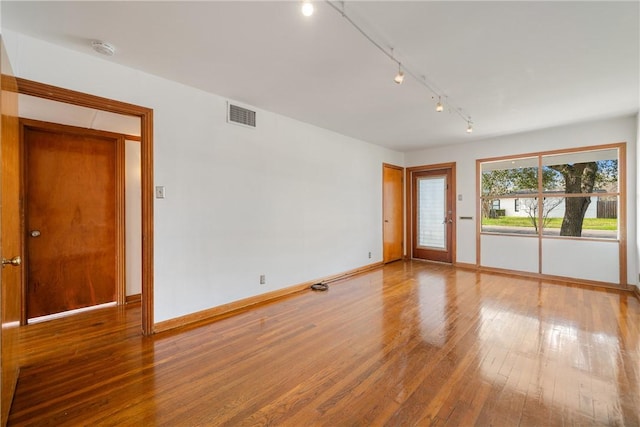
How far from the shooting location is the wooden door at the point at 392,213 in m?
6.16

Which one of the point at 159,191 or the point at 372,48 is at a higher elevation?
the point at 372,48

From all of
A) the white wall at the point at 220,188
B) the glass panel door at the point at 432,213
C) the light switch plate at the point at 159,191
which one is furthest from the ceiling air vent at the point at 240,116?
the glass panel door at the point at 432,213

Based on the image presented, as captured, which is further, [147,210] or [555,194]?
[555,194]

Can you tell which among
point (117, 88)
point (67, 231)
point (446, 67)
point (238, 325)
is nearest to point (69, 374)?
point (238, 325)

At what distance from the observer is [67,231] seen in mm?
3412

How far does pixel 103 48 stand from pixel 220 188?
159 cm

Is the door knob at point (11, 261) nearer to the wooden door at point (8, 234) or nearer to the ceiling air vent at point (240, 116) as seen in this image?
the wooden door at point (8, 234)

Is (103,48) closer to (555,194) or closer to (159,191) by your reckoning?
(159,191)

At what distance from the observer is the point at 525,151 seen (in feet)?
16.7

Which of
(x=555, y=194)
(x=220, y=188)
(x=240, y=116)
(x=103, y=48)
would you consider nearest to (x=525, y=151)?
(x=555, y=194)

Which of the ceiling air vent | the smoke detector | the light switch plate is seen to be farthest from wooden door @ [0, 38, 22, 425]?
the ceiling air vent

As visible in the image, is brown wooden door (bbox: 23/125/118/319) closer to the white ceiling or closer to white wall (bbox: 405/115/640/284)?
the white ceiling

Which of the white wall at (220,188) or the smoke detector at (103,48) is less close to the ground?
the smoke detector at (103,48)

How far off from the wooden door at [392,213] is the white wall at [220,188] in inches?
58.0
